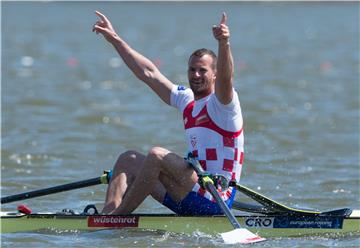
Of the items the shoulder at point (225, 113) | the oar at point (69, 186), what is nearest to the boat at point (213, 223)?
the oar at point (69, 186)

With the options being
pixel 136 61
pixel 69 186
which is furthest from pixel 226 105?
pixel 69 186

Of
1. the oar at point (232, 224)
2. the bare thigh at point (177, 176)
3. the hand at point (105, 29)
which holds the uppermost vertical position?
the hand at point (105, 29)

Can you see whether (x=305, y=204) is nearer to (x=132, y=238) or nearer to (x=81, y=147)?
(x=132, y=238)

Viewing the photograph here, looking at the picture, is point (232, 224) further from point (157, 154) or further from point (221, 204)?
point (157, 154)

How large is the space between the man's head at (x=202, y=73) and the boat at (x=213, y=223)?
1038 millimetres

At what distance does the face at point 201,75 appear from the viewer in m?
8.38

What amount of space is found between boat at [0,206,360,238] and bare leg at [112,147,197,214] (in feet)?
0.44

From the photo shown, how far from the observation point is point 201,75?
838 centimetres

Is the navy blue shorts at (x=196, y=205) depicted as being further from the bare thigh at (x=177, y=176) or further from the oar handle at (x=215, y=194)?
the oar handle at (x=215, y=194)

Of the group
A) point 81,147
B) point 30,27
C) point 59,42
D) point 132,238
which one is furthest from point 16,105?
point 30,27

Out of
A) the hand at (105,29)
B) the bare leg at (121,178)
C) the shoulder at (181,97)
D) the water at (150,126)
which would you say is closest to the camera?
the bare leg at (121,178)

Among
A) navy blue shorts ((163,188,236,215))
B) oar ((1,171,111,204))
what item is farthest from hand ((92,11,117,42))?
navy blue shorts ((163,188,236,215))

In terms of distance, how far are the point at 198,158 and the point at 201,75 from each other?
2.23 feet

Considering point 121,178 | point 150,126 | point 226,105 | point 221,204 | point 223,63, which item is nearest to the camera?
point 223,63
